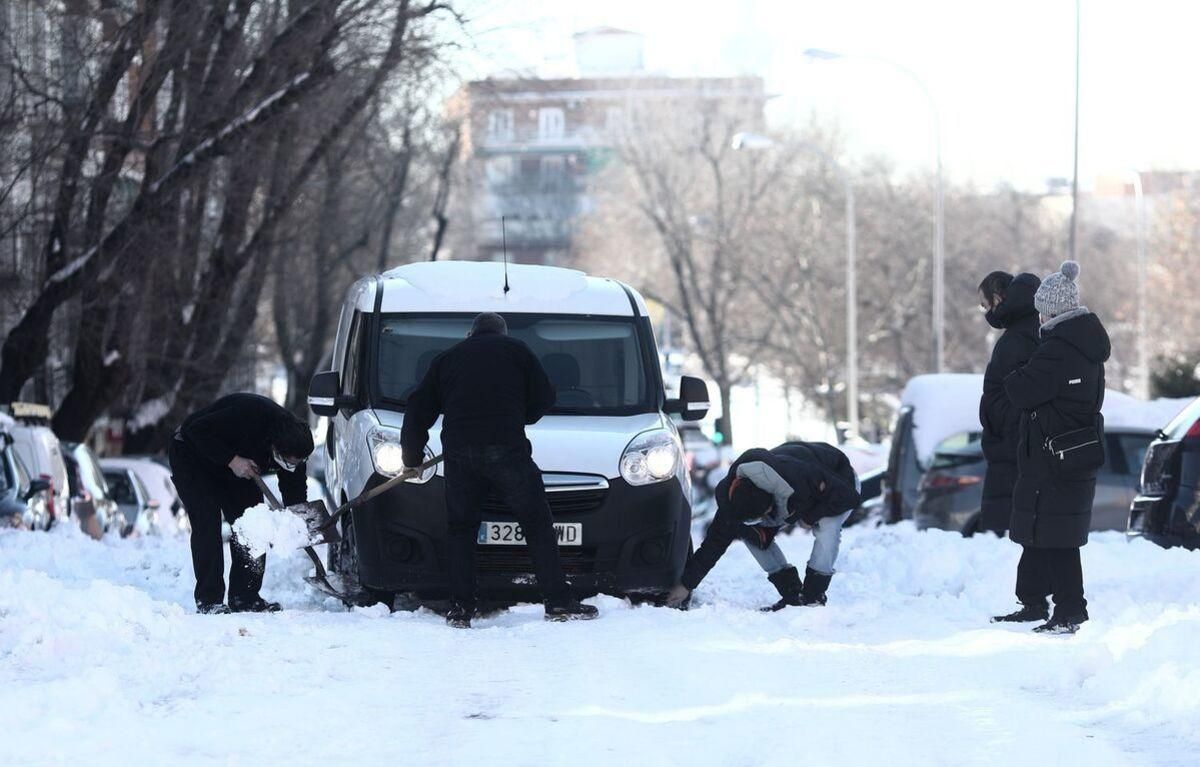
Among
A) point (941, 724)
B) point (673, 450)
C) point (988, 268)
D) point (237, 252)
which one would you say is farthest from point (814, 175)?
point (941, 724)

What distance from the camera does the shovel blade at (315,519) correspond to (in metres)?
10.6

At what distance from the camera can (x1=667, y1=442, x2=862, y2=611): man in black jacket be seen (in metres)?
10.5

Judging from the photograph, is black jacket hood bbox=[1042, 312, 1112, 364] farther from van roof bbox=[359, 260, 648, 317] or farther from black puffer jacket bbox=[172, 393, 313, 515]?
black puffer jacket bbox=[172, 393, 313, 515]

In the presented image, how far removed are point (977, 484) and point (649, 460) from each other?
220 inches

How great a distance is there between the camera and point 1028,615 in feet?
32.1

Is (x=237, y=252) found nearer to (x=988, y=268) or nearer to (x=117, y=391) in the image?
(x=117, y=391)

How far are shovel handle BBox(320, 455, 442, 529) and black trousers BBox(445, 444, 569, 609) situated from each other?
1.14 feet

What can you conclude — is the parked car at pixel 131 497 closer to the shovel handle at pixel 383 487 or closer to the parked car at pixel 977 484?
the parked car at pixel 977 484

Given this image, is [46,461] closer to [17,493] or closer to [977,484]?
[17,493]

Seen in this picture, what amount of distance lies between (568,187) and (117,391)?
82.5 m

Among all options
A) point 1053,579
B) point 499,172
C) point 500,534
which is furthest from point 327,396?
point 499,172

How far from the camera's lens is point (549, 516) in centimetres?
1017

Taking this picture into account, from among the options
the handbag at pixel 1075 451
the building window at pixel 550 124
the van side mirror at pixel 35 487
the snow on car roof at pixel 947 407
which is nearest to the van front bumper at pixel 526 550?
the handbag at pixel 1075 451

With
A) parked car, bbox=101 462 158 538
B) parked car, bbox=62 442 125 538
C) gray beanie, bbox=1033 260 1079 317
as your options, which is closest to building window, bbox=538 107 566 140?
parked car, bbox=101 462 158 538
